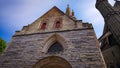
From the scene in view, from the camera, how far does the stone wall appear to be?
6.17 metres

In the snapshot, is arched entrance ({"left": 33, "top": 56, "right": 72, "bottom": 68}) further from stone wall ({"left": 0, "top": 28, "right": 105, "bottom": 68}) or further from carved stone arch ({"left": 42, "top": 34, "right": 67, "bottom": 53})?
carved stone arch ({"left": 42, "top": 34, "right": 67, "bottom": 53})

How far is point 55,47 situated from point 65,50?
3.60 ft

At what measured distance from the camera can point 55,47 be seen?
780cm

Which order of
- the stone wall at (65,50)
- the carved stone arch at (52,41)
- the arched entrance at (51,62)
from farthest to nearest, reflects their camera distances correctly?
the carved stone arch at (52,41)
the arched entrance at (51,62)
the stone wall at (65,50)

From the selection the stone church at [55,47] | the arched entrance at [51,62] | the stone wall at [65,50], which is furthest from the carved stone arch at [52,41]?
the arched entrance at [51,62]

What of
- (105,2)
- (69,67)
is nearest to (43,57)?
(69,67)

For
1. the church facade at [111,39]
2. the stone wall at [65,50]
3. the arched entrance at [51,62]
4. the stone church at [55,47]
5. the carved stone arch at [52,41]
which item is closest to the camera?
the stone wall at [65,50]

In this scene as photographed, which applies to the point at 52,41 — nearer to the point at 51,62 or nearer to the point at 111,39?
the point at 51,62

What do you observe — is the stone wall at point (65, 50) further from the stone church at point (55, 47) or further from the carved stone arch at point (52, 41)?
the carved stone arch at point (52, 41)

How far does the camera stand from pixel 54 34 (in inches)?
319

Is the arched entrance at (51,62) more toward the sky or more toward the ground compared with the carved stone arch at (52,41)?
more toward the ground

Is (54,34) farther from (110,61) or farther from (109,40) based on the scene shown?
(109,40)

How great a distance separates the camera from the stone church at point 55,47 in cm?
634

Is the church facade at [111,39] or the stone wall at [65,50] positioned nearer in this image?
the stone wall at [65,50]
